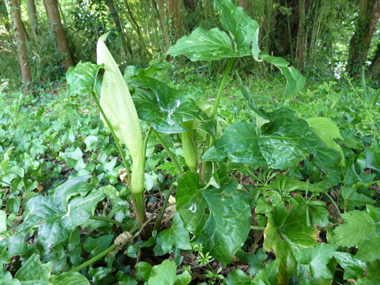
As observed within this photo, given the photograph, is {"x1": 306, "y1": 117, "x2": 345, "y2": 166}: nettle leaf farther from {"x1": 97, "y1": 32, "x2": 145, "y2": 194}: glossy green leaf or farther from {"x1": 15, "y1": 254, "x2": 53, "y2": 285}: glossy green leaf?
{"x1": 15, "y1": 254, "x2": 53, "y2": 285}: glossy green leaf

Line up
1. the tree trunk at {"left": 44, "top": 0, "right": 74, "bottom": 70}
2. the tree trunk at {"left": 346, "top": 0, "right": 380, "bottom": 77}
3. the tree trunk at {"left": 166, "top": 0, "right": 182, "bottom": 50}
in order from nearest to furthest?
1. the tree trunk at {"left": 166, "top": 0, "right": 182, "bottom": 50}
2. the tree trunk at {"left": 44, "top": 0, "right": 74, "bottom": 70}
3. the tree trunk at {"left": 346, "top": 0, "right": 380, "bottom": 77}

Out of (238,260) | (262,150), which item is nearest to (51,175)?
(238,260)

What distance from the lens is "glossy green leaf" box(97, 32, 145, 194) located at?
0.59m

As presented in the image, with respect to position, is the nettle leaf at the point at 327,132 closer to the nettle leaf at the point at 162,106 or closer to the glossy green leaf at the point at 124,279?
the nettle leaf at the point at 162,106

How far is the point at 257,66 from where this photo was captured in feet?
12.9

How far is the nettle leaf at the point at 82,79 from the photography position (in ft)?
1.76

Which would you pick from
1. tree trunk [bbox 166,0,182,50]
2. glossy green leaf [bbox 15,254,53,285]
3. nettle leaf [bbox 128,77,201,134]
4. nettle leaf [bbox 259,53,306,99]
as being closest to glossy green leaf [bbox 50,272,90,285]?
glossy green leaf [bbox 15,254,53,285]

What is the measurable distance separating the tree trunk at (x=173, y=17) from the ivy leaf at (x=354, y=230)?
364cm

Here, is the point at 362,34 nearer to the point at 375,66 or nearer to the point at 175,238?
the point at 375,66

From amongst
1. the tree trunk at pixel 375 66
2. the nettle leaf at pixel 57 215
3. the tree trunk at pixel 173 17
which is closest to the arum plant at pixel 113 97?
the nettle leaf at pixel 57 215

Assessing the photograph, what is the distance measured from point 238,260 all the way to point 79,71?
651mm

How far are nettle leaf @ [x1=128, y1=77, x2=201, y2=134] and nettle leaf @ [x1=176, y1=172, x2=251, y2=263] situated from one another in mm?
129

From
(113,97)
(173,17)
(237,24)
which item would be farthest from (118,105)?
(173,17)

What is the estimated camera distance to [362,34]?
4.68 meters
